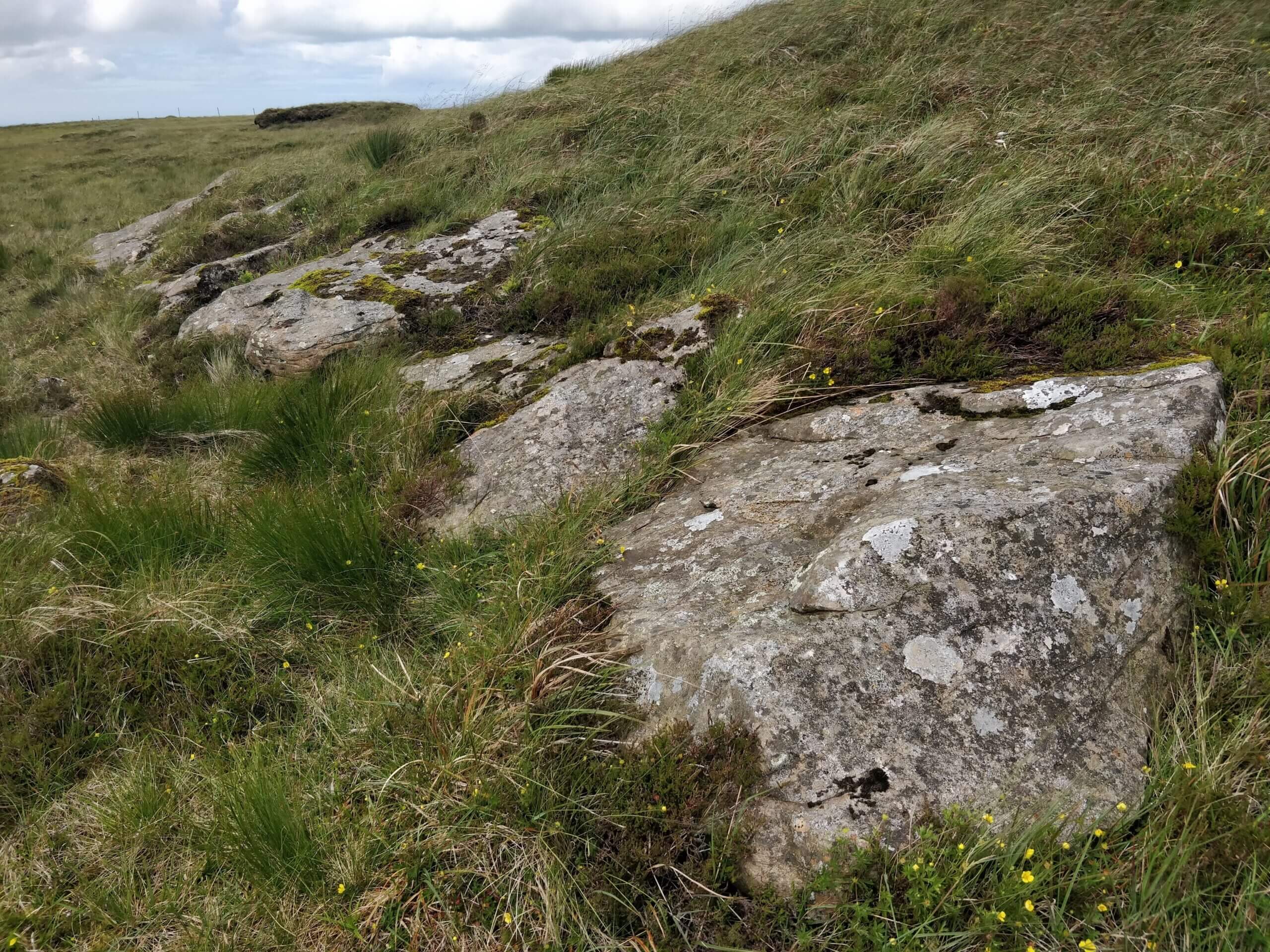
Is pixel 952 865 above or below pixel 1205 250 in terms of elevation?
below

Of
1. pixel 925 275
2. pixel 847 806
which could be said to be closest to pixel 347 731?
pixel 847 806

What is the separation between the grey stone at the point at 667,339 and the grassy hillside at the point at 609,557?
0.17 meters

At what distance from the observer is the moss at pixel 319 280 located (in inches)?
281

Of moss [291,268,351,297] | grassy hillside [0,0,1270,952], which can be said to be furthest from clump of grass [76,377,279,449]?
moss [291,268,351,297]

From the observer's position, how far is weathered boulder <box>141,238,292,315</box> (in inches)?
346

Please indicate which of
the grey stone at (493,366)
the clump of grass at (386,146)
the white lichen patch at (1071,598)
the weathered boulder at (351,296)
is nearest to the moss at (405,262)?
the weathered boulder at (351,296)

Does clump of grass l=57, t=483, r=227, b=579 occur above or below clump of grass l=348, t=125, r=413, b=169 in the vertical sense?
below

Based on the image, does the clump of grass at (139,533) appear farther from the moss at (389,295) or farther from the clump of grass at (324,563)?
the moss at (389,295)

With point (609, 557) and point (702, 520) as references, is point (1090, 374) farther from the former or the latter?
point (609, 557)

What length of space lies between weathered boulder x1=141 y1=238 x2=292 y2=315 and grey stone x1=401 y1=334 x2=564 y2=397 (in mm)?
→ 4654

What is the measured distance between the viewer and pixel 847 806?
7.64 feet

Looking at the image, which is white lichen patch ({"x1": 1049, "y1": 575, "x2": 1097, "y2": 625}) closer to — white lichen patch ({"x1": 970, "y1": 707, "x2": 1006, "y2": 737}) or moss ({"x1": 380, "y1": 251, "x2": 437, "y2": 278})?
white lichen patch ({"x1": 970, "y1": 707, "x2": 1006, "y2": 737})

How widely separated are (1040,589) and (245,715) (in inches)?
142

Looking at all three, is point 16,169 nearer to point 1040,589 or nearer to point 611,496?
point 611,496
